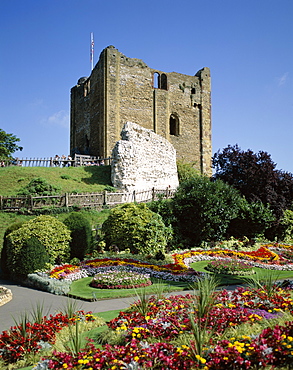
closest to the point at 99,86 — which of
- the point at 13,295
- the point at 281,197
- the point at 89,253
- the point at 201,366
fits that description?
the point at 281,197

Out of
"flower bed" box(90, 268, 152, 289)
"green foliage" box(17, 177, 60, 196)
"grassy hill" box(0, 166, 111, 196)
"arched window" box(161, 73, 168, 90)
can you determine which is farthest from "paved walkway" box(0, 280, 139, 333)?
"arched window" box(161, 73, 168, 90)

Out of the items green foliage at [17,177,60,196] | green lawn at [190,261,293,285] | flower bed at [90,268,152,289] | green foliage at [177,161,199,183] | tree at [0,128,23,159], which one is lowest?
green lawn at [190,261,293,285]

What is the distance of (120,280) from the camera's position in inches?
362

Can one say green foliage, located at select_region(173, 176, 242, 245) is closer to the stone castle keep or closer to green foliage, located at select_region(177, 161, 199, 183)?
green foliage, located at select_region(177, 161, 199, 183)

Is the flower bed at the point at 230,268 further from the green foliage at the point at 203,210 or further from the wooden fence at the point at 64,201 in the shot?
the wooden fence at the point at 64,201

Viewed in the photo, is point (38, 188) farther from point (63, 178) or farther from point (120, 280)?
point (120, 280)

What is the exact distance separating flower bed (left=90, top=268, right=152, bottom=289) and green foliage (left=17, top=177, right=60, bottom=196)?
12.7 meters

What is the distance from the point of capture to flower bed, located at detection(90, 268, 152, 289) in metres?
9.03

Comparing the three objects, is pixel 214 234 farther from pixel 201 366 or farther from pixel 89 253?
pixel 201 366

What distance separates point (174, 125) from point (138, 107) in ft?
19.1

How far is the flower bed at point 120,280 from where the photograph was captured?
9031 mm

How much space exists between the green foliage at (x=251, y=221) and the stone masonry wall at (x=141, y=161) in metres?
9.17

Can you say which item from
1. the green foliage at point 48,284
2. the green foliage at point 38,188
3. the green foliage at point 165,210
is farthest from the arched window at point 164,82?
the green foliage at point 48,284

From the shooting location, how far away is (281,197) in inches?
819
